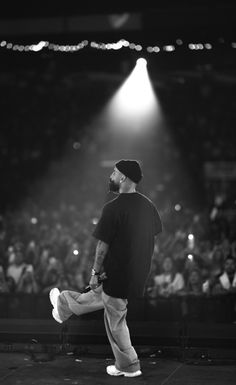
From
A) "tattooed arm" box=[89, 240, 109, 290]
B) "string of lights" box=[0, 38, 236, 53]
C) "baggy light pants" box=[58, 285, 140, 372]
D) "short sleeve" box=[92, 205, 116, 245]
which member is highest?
"string of lights" box=[0, 38, 236, 53]

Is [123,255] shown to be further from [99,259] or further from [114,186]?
[114,186]

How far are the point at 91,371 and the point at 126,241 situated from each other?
3.70 feet

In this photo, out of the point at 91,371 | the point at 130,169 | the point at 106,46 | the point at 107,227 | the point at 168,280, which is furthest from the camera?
the point at 106,46

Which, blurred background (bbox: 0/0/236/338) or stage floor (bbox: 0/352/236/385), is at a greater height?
blurred background (bbox: 0/0/236/338)

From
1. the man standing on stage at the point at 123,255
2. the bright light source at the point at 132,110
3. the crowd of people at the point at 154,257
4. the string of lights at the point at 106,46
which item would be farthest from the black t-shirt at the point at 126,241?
the bright light source at the point at 132,110

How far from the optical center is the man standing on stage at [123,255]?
549cm

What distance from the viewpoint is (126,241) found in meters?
5.52

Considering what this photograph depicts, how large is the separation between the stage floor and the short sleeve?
3.58ft

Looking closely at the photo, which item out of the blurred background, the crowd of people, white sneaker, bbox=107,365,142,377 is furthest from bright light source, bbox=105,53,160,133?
white sneaker, bbox=107,365,142,377

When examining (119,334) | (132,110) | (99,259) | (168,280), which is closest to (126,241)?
(99,259)

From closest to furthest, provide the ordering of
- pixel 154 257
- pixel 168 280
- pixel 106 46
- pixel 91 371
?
pixel 91 371 < pixel 168 280 < pixel 154 257 < pixel 106 46

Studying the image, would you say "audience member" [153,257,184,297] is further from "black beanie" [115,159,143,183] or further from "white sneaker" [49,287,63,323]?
"black beanie" [115,159,143,183]

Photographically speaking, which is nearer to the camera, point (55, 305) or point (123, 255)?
point (123, 255)

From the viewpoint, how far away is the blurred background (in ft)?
31.2
